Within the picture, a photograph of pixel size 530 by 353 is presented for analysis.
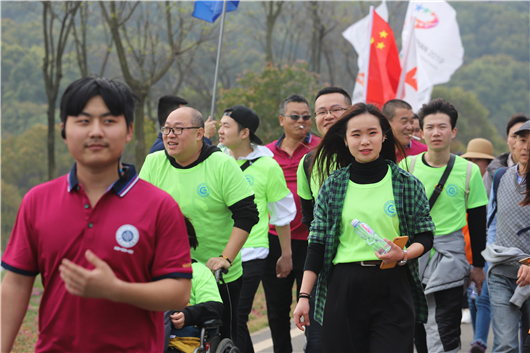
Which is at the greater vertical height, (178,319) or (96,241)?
(96,241)

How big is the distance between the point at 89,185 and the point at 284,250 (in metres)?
3.37

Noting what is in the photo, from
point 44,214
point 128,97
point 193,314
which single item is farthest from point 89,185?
point 193,314

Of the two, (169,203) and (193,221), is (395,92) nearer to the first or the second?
(193,221)

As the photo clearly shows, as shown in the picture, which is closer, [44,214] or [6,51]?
[44,214]

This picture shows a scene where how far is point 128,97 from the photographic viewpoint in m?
2.25

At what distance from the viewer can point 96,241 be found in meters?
2.11

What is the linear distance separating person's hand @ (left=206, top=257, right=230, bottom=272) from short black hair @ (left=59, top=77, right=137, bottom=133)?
1947mm

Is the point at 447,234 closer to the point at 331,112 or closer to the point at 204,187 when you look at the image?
the point at 331,112

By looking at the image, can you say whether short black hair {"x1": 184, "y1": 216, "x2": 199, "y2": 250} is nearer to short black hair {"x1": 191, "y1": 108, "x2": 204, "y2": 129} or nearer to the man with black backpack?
short black hair {"x1": 191, "y1": 108, "x2": 204, "y2": 129}

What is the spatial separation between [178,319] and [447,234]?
2.44 m

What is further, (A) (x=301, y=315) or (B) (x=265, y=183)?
(B) (x=265, y=183)

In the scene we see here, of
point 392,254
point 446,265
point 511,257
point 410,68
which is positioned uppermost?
point 410,68

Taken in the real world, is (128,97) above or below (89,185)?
above

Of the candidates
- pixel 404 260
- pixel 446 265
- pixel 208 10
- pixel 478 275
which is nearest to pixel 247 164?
pixel 446 265
